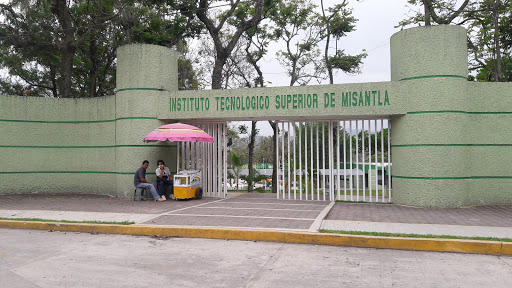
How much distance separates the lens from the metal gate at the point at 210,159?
13.6 m

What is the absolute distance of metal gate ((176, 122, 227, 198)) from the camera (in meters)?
13.6

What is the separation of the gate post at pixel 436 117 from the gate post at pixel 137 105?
24.3ft

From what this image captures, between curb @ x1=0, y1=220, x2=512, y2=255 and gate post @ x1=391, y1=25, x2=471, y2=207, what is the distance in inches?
173

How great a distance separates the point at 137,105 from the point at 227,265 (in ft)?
27.6

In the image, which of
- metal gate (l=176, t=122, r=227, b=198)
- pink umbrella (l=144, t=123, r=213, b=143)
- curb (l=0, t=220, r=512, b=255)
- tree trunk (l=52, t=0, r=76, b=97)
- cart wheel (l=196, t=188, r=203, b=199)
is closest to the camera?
curb (l=0, t=220, r=512, b=255)

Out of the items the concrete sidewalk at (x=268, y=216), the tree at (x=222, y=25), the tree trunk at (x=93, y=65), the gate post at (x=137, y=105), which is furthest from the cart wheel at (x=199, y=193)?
the tree trunk at (x=93, y=65)

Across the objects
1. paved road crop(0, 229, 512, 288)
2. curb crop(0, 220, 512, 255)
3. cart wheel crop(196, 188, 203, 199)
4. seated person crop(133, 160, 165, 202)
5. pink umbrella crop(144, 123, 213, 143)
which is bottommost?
paved road crop(0, 229, 512, 288)

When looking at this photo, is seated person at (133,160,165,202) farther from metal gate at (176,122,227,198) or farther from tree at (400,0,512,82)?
tree at (400,0,512,82)

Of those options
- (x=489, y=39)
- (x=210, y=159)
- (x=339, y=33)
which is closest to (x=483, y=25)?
(x=489, y=39)

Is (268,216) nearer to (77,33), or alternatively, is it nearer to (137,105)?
(137,105)

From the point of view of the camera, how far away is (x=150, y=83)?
512 inches

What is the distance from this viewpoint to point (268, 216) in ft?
30.8

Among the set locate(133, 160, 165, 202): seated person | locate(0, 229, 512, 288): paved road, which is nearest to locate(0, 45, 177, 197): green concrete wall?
locate(133, 160, 165, 202): seated person

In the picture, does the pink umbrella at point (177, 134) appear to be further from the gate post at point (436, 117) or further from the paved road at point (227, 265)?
the gate post at point (436, 117)
